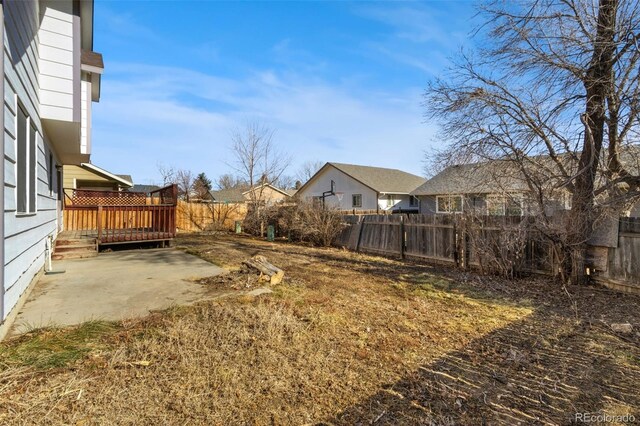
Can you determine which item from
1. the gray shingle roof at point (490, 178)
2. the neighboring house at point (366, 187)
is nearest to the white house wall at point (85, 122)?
the gray shingle roof at point (490, 178)

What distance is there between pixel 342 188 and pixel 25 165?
2210 centimetres

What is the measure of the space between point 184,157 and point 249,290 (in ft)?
95.7

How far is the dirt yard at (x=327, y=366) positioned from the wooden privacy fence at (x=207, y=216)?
15834 millimetres

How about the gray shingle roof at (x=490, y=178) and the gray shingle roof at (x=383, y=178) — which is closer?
the gray shingle roof at (x=490, y=178)

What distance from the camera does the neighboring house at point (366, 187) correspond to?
23.4 metres

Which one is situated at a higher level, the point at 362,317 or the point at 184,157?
the point at 184,157

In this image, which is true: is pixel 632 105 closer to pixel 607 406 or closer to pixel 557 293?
pixel 557 293

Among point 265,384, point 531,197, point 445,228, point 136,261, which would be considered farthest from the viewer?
point 445,228

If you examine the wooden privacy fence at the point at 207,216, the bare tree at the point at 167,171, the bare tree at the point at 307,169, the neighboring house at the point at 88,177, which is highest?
the bare tree at the point at 307,169

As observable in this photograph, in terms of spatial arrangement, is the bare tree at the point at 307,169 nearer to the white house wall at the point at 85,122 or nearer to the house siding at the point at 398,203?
the house siding at the point at 398,203

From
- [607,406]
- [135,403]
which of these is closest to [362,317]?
[607,406]

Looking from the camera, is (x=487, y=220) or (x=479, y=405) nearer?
(x=479, y=405)

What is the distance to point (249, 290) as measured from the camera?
5.17m

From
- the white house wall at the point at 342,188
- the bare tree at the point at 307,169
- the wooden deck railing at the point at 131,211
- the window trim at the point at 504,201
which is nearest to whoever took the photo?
the window trim at the point at 504,201
